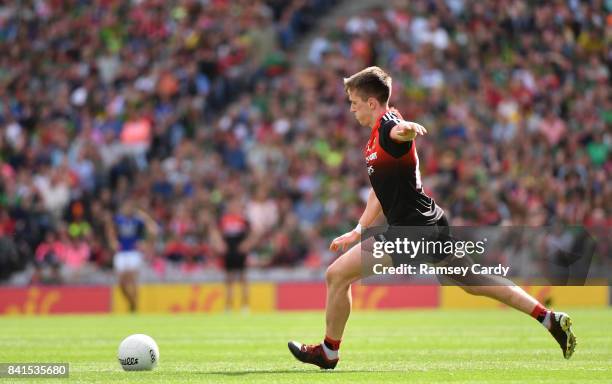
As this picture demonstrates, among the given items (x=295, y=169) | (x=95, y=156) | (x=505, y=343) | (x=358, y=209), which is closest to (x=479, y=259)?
(x=505, y=343)

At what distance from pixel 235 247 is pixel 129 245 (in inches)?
82.7

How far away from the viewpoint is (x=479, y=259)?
11.2 meters

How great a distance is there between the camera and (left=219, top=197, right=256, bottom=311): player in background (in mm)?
24719

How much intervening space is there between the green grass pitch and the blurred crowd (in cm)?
440

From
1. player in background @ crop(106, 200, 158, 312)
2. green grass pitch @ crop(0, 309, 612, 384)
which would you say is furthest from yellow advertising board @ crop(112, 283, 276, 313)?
green grass pitch @ crop(0, 309, 612, 384)

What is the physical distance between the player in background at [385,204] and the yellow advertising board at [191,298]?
15649mm

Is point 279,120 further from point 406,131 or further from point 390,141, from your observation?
point 406,131

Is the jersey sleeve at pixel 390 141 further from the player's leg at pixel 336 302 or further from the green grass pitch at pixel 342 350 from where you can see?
the green grass pitch at pixel 342 350

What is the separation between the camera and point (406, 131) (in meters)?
9.45

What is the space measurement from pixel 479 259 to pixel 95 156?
58.2ft

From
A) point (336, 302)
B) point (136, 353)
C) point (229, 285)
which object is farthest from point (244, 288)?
point (336, 302)

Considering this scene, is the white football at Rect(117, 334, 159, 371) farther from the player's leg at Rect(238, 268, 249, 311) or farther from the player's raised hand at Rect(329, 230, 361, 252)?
the player's leg at Rect(238, 268, 249, 311)

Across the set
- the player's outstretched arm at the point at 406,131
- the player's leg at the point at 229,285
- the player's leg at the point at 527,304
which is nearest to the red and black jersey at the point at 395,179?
the player's outstretched arm at the point at 406,131

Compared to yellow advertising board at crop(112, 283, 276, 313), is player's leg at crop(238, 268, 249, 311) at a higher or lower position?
higher
